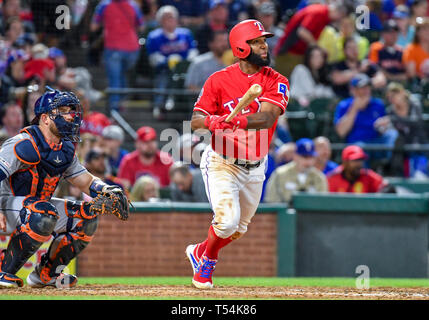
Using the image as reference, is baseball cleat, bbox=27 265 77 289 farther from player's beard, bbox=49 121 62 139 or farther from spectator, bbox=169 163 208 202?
spectator, bbox=169 163 208 202

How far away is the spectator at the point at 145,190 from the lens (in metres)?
9.41

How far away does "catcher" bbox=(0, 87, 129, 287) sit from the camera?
19.7 ft

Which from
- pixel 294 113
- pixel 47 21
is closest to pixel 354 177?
pixel 294 113

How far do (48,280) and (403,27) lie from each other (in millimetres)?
8631

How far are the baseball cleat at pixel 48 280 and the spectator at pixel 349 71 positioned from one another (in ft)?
22.5

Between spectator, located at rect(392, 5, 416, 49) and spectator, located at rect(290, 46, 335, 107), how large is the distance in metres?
1.80

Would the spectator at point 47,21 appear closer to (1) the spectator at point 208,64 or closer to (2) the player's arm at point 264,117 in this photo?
(1) the spectator at point 208,64

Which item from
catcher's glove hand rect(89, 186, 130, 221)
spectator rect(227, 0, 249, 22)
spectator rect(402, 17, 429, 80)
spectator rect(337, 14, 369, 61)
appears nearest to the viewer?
catcher's glove hand rect(89, 186, 130, 221)

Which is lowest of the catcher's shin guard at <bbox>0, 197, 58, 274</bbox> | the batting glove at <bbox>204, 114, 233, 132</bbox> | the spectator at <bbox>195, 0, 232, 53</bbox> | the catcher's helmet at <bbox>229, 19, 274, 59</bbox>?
the catcher's shin guard at <bbox>0, 197, 58, 274</bbox>

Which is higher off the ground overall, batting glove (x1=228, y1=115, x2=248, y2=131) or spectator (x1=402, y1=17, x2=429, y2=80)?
spectator (x1=402, y1=17, x2=429, y2=80)

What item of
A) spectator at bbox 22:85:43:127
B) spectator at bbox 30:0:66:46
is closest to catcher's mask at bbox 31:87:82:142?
spectator at bbox 22:85:43:127

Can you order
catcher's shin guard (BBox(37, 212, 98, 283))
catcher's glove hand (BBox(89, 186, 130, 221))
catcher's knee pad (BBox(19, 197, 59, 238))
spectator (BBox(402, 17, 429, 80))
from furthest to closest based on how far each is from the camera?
spectator (BBox(402, 17, 429, 80)) < catcher's shin guard (BBox(37, 212, 98, 283)) < catcher's glove hand (BBox(89, 186, 130, 221)) < catcher's knee pad (BBox(19, 197, 59, 238))

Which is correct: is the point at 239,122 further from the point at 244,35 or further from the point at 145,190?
the point at 145,190

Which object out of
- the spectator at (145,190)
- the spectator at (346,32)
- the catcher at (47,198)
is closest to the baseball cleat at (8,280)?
the catcher at (47,198)
